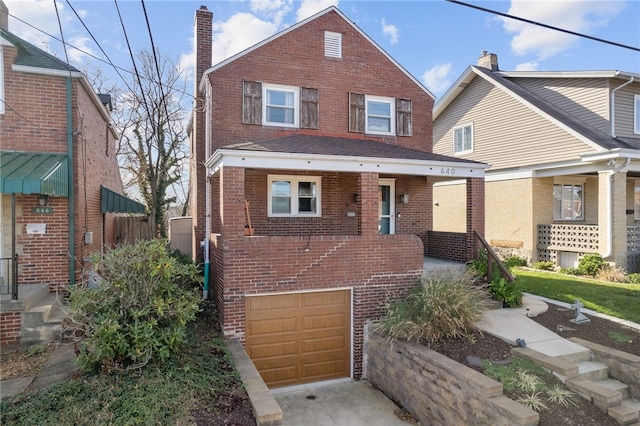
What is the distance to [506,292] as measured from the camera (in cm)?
922

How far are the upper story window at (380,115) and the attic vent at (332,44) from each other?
1375 mm

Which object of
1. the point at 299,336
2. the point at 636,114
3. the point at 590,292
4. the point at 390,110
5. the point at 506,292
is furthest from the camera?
the point at 636,114

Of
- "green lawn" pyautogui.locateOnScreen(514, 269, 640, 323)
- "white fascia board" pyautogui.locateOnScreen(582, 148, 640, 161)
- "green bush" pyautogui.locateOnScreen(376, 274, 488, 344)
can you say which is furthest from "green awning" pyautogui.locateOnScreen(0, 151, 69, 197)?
"white fascia board" pyautogui.locateOnScreen(582, 148, 640, 161)

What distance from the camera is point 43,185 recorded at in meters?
7.04

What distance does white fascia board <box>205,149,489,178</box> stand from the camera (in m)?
7.90

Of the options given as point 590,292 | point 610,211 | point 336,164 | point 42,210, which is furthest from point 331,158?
point 610,211

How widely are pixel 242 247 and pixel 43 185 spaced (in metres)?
3.86

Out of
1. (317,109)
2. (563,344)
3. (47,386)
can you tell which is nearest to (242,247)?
(47,386)

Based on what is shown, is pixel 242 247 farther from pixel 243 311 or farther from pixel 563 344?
pixel 563 344

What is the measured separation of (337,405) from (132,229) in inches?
484

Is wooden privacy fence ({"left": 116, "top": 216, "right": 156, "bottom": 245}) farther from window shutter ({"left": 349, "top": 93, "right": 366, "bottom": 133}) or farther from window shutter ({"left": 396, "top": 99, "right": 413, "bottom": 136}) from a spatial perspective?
window shutter ({"left": 396, "top": 99, "right": 413, "bottom": 136})

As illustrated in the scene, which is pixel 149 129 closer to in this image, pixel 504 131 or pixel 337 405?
pixel 504 131

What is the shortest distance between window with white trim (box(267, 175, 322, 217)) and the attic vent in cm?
400

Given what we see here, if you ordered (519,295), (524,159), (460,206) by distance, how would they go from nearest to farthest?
(519,295)
(524,159)
(460,206)
